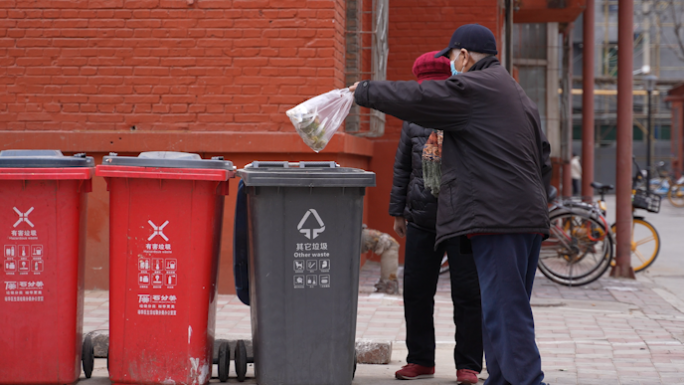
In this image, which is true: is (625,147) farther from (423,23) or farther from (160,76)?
(160,76)

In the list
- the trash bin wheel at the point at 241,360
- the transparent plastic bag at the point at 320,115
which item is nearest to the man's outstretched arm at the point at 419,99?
the transparent plastic bag at the point at 320,115

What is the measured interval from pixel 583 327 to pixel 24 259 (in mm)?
4223

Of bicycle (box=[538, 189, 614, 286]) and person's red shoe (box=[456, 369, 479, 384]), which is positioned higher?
bicycle (box=[538, 189, 614, 286])

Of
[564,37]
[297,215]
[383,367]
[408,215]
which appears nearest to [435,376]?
[383,367]

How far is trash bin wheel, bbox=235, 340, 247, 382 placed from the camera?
4355mm

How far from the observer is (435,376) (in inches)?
181

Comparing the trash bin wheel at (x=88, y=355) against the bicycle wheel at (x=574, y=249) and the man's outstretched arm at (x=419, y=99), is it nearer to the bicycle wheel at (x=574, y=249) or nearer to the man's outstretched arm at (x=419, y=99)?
the man's outstretched arm at (x=419, y=99)

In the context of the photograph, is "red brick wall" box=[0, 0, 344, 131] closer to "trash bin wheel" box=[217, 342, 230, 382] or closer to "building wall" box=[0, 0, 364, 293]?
"building wall" box=[0, 0, 364, 293]

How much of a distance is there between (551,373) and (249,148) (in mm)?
3361

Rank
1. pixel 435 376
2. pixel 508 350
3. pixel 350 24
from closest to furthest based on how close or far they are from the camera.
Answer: pixel 508 350 → pixel 435 376 → pixel 350 24

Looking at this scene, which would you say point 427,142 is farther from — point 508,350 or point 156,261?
point 156,261

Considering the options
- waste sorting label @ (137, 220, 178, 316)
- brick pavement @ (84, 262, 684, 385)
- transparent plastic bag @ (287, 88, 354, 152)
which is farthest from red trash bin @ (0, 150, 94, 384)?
transparent plastic bag @ (287, 88, 354, 152)

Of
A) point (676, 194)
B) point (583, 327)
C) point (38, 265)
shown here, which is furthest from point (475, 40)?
point (676, 194)

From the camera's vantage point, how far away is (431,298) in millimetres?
4473
